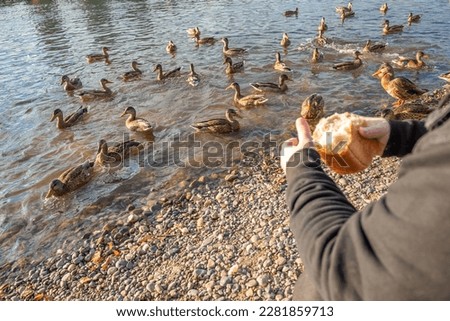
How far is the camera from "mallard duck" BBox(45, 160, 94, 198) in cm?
845

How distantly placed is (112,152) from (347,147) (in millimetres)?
8159

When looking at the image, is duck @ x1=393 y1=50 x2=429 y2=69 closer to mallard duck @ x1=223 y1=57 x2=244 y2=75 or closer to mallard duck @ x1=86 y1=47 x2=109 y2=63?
mallard duck @ x1=223 y1=57 x2=244 y2=75

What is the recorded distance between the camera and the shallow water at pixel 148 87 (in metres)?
8.37

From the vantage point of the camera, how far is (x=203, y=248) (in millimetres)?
6266

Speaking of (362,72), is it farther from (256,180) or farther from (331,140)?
(331,140)

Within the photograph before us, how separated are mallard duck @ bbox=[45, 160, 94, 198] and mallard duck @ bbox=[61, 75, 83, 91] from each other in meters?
7.46

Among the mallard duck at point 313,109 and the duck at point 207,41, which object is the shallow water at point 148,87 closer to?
the duck at point 207,41

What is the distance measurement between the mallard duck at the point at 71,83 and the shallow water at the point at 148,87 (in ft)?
1.12

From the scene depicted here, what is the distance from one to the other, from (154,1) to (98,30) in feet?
37.6

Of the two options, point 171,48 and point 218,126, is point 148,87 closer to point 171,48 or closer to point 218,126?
point 171,48

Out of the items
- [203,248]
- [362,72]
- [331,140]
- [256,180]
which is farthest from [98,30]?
[331,140]

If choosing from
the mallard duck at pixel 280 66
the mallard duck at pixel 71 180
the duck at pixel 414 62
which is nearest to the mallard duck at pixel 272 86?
the mallard duck at pixel 280 66

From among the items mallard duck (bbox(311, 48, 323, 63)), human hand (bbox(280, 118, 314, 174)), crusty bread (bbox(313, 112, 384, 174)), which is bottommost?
mallard duck (bbox(311, 48, 323, 63))

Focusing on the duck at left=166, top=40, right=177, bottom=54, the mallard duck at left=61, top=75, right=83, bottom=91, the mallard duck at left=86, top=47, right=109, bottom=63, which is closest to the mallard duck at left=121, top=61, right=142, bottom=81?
the mallard duck at left=61, top=75, right=83, bottom=91
